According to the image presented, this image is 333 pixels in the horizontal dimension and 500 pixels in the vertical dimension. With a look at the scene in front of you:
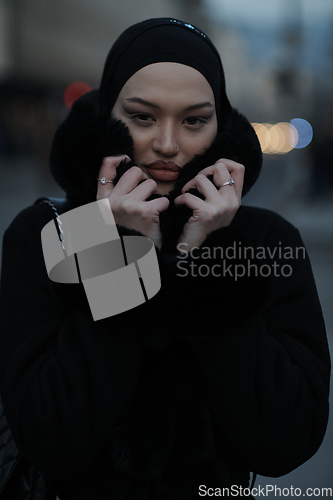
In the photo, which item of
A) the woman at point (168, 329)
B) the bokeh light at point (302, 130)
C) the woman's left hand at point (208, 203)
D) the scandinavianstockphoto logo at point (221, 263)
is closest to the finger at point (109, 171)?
the woman at point (168, 329)

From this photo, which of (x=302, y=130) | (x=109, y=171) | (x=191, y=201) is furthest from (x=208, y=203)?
(x=302, y=130)

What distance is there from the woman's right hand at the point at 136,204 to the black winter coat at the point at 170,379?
0.07 m

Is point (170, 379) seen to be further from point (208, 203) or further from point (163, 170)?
point (163, 170)

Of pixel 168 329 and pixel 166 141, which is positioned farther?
pixel 166 141

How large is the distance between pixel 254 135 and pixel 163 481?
3.88 ft

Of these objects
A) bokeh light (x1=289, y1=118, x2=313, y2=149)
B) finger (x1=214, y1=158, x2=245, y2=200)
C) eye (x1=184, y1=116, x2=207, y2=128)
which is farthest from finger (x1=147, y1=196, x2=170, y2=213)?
bokeh light (x1=289, y1=118, x2=313, y2=149)

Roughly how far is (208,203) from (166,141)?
0.28m

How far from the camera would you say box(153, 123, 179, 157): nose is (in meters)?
1.72

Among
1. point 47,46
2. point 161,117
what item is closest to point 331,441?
point 161,117

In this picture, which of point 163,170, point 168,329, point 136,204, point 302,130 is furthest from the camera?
point 302,130

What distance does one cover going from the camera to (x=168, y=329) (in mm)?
1438

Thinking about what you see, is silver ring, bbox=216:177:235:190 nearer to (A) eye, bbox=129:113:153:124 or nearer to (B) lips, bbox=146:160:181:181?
(B) lips, bbox=146:160:181:181

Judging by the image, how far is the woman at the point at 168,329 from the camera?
4.72 feet

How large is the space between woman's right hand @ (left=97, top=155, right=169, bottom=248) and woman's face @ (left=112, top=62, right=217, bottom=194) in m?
0.14
